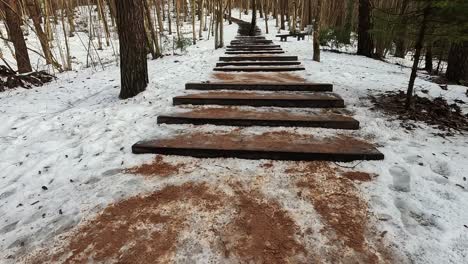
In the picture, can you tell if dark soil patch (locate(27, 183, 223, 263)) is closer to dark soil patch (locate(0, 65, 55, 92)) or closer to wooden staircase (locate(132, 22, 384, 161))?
wooden staircase (locate(132, 22, 384, 161))

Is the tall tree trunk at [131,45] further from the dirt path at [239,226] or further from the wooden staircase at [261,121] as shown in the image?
the dirt path at [239,226]

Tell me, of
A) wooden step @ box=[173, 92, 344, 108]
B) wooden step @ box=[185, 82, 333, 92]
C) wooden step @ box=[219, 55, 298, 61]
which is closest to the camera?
wooden step @ box=[173, 92, 344, 108]

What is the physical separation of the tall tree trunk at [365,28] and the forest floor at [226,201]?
617 centimetres

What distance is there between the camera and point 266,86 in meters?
4.85

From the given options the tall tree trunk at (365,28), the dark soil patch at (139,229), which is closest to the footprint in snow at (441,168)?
the dark soil patch at (139,229)

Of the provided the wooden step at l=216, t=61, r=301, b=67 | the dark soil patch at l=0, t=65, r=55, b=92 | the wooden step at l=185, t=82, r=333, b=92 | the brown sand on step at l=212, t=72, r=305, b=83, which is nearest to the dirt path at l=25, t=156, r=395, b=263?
the wooden step at l=185, t=82, r=333, b=92

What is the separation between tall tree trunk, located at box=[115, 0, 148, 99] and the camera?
4.31 m

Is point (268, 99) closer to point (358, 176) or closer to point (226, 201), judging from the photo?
point (358, 176)

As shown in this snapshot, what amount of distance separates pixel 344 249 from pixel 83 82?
21.6ft

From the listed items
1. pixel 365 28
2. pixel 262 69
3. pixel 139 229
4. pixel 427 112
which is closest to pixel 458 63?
pixel 365 28

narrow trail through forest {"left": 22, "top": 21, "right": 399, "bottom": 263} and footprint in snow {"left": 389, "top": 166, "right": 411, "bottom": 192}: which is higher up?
footprint in snow {"left": 389, "top": 166, "right": 411, "bottom": 192}

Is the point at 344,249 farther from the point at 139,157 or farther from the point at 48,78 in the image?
the point at 48,78

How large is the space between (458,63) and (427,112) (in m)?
3.53

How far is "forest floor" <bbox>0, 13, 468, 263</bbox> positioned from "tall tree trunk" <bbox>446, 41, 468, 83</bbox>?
3905 millimetres
